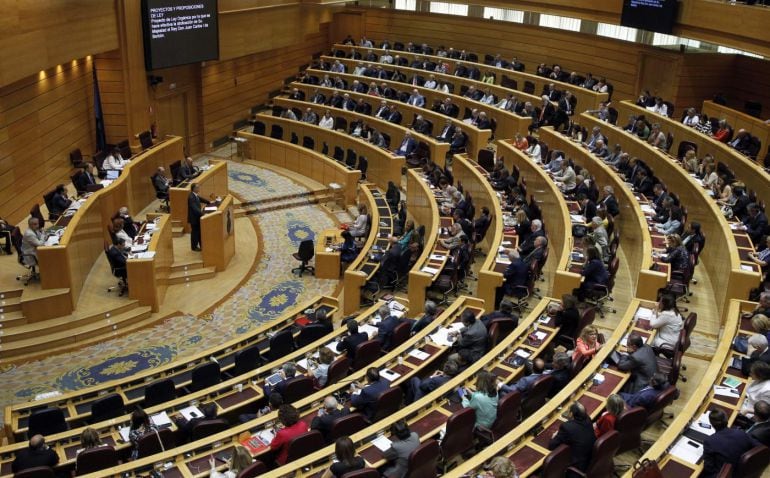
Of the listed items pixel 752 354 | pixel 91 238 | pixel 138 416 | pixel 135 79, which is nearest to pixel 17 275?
pixel 91 238

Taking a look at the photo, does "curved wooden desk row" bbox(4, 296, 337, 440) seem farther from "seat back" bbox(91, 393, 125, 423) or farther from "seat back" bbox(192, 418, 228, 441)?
"seat back" bbox(192, 418, 228, 441)

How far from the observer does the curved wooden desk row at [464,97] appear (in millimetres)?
17359

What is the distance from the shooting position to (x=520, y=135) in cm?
1630

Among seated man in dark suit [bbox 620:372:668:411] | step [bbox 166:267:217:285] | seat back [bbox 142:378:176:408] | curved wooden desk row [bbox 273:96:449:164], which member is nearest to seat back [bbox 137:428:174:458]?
seat back [bbox 142:378:176:408]

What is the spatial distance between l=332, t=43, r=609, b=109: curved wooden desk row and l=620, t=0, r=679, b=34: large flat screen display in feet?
5.78

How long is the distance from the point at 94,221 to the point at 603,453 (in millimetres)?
9684

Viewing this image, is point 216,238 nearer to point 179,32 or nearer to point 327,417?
point 179,32

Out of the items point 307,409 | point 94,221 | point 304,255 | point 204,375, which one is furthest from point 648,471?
point 94,221

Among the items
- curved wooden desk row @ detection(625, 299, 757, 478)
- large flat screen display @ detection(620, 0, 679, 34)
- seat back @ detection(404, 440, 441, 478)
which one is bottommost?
seat back @ detection(404, 440, 441, 478)

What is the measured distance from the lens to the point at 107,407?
25.0ft

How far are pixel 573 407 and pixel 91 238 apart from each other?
30.0 feet

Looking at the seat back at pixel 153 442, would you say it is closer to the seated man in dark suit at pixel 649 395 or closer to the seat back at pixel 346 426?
the seat back at pixel 346 426

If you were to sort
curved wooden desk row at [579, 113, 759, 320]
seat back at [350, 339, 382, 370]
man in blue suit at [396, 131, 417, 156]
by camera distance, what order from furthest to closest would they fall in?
man in blue suit at [396, 131, 417, 156]
curved wooden desk row at [579, 113, 759, 320]
seat back at [350, 339, 382, 370]

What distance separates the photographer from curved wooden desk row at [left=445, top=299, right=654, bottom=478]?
6059 mm
